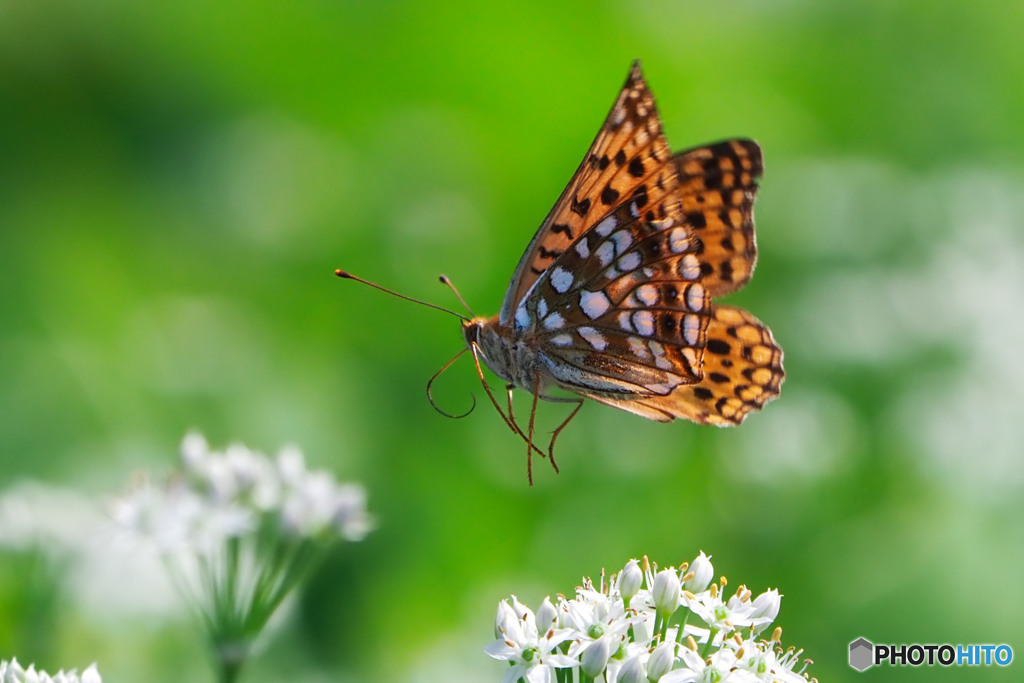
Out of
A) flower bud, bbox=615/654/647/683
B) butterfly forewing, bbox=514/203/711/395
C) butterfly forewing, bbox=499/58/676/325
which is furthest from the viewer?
butterfly forewing, bbox=514/203/711/395

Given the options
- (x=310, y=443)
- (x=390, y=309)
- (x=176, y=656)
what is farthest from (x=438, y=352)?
(x=176, y=656)

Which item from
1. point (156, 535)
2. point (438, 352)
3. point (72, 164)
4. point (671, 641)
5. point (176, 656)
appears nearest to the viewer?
point (671, 641)

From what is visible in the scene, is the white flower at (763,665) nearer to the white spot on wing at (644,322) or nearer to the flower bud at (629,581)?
the flower bud at (629,581)

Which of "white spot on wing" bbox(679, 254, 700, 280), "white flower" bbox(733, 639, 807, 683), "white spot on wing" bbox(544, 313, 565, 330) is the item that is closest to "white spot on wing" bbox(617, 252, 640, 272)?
"white spot on wing" bbox(679, 254, 700, 280)

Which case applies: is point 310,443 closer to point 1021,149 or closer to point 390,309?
point 390,309

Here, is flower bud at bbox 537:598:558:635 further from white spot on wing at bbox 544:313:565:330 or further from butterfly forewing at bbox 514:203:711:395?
white spot on wing at bbox 544:313:565:330

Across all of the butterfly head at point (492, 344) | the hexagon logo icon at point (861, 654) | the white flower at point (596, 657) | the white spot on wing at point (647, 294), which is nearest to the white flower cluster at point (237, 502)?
the butterfly head at point (492, 344)

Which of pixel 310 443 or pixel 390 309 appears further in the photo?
pixel 390 309


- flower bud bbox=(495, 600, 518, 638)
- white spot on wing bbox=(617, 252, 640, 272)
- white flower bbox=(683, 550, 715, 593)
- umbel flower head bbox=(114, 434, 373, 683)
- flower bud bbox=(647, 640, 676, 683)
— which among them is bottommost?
flower bud bbox=(647, 640, 676, 683)
